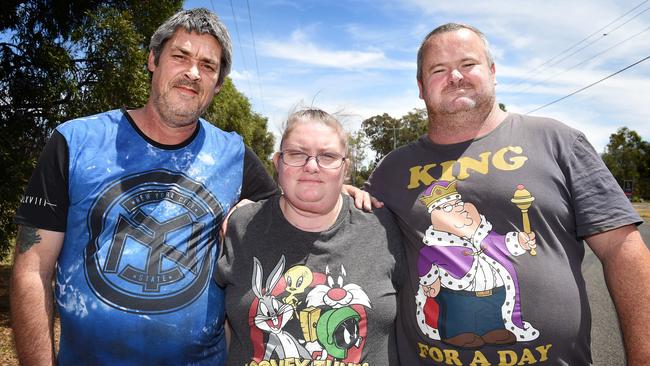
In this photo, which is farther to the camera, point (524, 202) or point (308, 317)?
point (524, 202)

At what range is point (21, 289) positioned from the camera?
218 centimetres

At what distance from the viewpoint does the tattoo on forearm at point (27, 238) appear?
86.8 inches

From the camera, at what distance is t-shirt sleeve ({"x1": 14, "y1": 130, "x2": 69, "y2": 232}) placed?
221 cm

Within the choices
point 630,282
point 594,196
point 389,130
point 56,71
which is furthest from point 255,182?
point 389,130

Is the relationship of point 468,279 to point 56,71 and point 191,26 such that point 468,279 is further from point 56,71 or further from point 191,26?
point 56,71

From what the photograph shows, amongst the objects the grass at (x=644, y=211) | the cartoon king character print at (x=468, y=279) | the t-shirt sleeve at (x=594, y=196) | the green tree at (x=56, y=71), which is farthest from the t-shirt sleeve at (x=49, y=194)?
the grass at (x=644, y=211)

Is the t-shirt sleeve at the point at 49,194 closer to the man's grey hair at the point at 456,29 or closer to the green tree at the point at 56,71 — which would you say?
the man's grey hair at the point at 456,29

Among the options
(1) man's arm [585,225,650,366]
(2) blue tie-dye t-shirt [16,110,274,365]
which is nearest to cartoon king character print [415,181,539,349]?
(1) man's arm [585,225,650,366]

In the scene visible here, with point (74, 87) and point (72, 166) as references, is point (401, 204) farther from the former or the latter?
point (74, 87)

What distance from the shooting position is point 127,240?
230 cm

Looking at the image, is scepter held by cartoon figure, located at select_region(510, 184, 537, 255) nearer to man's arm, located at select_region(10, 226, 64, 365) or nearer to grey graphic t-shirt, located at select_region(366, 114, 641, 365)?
grey graphic t-shirt, located at select_region(366, 114, 641, 365)

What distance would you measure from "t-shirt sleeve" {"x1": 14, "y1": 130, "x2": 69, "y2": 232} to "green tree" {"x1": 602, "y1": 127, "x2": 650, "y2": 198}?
3123 inches

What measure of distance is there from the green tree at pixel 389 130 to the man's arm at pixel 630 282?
5683 centimetres

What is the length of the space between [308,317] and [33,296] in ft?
4.51
